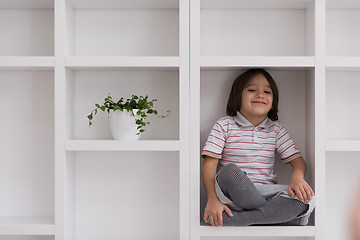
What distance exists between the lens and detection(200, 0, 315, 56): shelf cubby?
174 centimetres

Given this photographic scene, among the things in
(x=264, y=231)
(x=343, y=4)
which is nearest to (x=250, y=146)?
(x=264, y=231)

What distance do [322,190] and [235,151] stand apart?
0.35 metres

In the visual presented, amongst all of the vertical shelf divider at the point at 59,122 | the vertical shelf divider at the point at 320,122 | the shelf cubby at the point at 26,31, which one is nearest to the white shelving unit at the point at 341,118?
the vertical shelf divider at the point at 320,122

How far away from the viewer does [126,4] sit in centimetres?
169

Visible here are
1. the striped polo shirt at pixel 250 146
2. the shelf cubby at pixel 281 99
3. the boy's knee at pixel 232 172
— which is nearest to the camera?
the boy's knee at pixel 232 172

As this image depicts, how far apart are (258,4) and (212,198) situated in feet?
2.58

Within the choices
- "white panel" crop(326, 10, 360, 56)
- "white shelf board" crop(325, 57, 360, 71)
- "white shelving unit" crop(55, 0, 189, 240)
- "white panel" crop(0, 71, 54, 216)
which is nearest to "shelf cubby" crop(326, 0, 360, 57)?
"white panel" crop(326, 10, 360, 56)

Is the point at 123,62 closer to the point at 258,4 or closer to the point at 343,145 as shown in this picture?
the point at 258,4

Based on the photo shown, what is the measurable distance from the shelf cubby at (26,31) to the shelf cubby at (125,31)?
0.37 ft

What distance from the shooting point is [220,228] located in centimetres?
154

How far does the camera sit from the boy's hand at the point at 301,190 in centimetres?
149

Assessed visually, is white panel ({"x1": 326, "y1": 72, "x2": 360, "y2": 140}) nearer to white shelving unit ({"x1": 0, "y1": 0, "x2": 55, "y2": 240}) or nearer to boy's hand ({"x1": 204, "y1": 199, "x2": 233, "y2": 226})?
boy's hand ({"x1": 204, "y1": 199, "x2": 233, "y2": 226})

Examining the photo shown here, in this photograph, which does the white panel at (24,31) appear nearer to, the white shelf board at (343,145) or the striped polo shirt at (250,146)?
the striped polo shirt at (250,146)

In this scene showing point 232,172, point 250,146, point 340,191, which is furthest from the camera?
point 340,191
